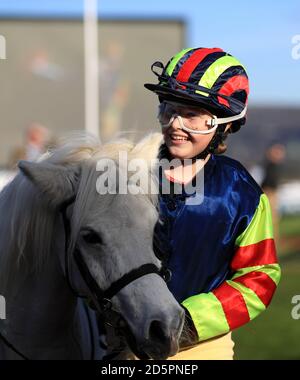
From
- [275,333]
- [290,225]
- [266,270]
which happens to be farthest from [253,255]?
[290,225]

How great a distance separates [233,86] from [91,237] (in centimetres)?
78

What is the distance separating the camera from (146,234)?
2.58m

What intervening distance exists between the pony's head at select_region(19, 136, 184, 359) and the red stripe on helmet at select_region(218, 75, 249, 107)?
0.29m

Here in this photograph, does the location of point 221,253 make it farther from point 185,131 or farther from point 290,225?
point 290,225

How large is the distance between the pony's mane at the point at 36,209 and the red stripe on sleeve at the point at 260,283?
0.50 metres

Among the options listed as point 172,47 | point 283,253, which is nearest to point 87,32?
point 172,47

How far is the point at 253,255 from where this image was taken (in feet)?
9.22

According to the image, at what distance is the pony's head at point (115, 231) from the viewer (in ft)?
7.95

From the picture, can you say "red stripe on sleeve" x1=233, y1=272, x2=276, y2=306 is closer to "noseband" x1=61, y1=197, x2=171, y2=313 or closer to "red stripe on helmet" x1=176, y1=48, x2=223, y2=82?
"noseband" x1=61, y1=197, x2=171, y2=313

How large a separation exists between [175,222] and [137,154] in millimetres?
277
